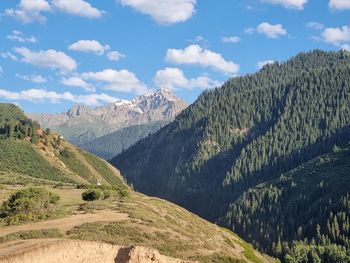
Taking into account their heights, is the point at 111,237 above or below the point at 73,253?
above

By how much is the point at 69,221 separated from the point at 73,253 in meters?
17.6

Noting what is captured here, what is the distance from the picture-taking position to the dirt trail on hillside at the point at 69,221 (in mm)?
60344

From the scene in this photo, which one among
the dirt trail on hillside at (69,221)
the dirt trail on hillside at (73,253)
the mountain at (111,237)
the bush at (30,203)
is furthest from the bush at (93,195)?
the dirt trail on hillside at (73,253)

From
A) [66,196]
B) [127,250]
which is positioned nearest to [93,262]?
[127,250]

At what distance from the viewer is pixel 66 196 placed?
114m

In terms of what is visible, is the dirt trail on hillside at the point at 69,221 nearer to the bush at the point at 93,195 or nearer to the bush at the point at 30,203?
the bush at the point at 30,203

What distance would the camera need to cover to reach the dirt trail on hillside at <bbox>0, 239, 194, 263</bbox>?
44969 mm

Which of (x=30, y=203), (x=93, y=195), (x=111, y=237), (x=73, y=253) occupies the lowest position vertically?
(x=73, y=253)

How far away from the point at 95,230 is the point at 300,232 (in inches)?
5862

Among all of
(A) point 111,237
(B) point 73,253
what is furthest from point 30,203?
(B) point 73,253

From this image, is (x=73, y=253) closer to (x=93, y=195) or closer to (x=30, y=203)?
(x=30, y=203)

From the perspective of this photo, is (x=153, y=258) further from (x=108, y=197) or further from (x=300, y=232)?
(x=300, y=232)

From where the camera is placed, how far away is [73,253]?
47.5m

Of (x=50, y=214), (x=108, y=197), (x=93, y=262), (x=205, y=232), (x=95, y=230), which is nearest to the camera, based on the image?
(x=93, y=262)
